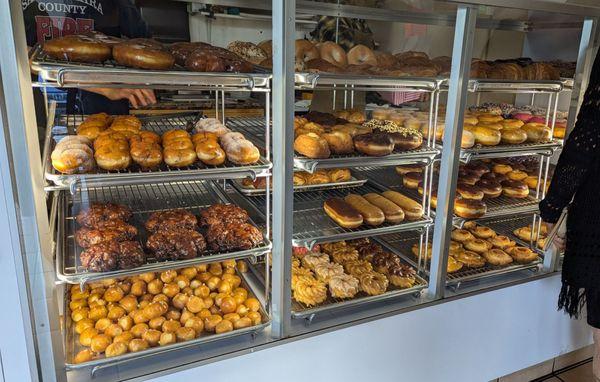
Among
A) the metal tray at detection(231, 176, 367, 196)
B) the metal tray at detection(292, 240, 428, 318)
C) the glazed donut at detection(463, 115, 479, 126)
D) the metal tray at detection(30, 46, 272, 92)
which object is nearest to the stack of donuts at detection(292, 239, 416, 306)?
the metal tray at detection(292, 240, 428, 318)

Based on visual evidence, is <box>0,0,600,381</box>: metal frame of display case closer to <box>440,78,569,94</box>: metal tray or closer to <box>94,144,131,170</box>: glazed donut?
<box>440,78,569,94</box>: metal tray

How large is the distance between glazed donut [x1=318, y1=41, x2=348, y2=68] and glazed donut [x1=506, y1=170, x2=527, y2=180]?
1378mm

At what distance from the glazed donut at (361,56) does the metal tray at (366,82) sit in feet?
0.58

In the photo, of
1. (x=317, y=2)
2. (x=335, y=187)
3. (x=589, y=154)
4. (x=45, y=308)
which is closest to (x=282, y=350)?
(x=45, y=308)

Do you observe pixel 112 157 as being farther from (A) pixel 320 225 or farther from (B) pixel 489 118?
(B) pixel 489 118

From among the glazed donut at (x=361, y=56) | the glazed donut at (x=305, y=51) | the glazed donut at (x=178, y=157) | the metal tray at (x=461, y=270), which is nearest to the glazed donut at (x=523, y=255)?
the metal tray at (x=461, y=270)

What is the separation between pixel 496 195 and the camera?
273cm

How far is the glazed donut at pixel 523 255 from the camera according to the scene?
106 inches

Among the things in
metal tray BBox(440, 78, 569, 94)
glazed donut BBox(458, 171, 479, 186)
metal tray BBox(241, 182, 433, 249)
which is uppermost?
metal tray BBox(440, 78, 569, 94)

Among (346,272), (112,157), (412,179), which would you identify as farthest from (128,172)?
(412,179)

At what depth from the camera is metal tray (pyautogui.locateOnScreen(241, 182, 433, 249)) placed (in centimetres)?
206

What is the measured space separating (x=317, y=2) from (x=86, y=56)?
127cm

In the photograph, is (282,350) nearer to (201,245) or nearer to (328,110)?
(201,245)

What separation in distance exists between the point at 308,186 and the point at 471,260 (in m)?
1.03
